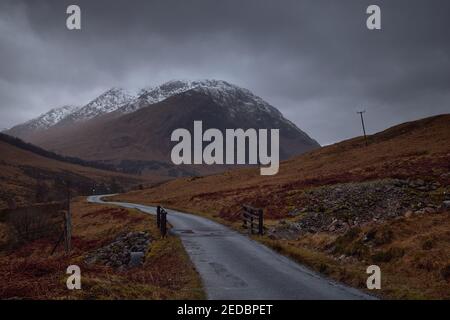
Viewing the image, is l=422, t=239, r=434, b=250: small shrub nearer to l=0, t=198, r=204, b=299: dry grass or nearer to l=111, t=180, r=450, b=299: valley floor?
l=111, t=180, r=450, b=299: valley floor

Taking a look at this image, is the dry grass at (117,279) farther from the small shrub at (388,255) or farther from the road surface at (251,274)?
the small shrub at (388,255)

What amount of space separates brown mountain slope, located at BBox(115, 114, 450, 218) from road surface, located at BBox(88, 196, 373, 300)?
15.2 meters

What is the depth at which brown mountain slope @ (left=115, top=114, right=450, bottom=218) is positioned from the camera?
151 ft

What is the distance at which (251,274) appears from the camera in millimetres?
16625

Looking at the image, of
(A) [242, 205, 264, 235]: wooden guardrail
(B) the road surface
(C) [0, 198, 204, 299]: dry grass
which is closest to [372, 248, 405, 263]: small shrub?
(B) the road surface

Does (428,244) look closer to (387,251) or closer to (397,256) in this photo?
(397,256)

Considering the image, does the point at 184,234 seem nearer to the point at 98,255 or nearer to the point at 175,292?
the point at 98,255

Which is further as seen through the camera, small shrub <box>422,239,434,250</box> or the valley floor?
small shrub <box>422,239,434,250</box>

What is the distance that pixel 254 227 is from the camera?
105 feet

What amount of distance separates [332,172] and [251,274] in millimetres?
51834

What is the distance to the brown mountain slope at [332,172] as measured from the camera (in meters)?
46.0
